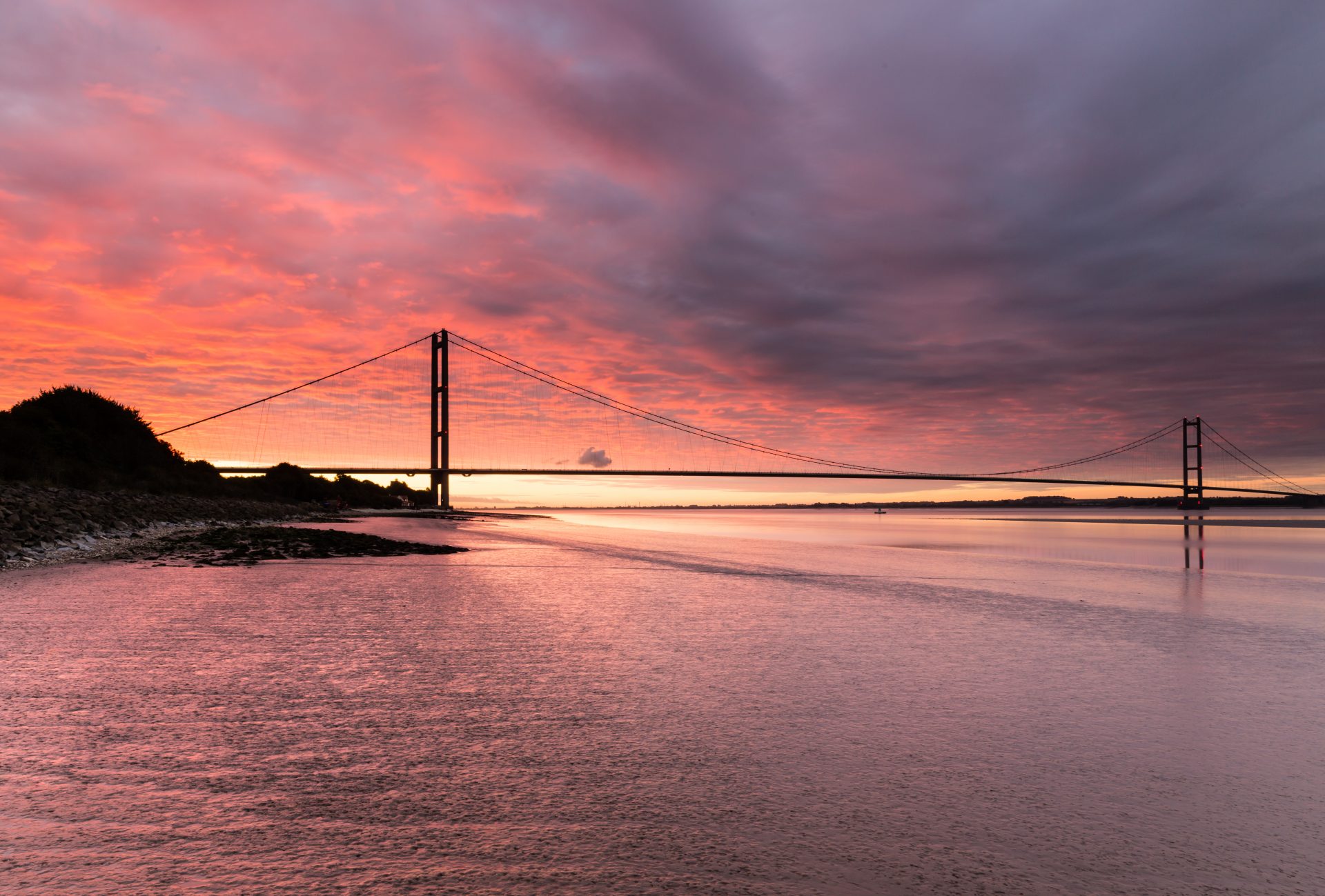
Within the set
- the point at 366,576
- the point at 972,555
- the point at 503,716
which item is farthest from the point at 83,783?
the point at 972,555

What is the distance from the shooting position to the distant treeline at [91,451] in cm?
2700

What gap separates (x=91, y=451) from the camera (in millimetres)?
33844

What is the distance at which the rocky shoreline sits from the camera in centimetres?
1345

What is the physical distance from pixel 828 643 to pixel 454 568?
8.66m

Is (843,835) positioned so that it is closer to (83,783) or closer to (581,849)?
(581,849)

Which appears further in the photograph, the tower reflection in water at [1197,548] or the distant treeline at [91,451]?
the distant treeline at [91,451]

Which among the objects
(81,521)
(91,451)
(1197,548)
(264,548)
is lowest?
(1197,548)

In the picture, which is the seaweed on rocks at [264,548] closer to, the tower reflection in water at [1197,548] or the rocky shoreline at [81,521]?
the rocky shoreline at [81,521]

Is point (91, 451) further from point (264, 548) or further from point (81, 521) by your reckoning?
point (264, 548)

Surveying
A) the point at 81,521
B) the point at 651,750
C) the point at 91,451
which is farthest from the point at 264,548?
the point at 91,451

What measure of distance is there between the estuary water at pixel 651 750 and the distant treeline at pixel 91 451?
23.6m

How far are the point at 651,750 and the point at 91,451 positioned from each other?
39.2 m

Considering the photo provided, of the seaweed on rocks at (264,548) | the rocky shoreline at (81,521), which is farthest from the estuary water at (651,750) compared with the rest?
the rocky shoreline at (81,521)

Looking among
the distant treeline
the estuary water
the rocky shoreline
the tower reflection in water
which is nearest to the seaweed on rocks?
the rocky shoreline
